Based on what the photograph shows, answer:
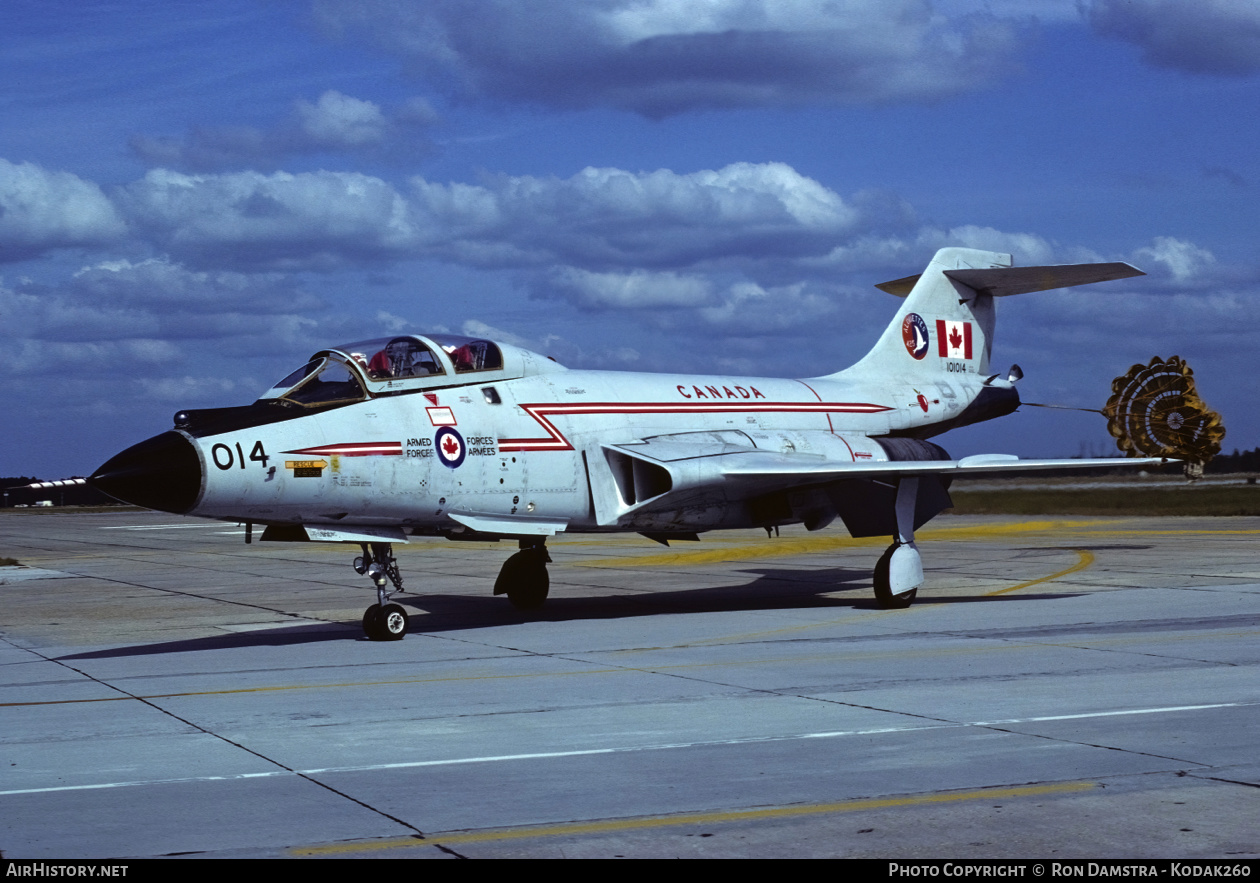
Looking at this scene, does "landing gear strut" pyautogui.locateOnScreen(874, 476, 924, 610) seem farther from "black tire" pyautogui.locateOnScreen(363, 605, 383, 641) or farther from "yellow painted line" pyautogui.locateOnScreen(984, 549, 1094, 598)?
"black tire" pyautogui.locateOnScreen(363, 605, 383, 641)

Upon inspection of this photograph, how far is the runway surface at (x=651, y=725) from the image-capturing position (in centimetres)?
574

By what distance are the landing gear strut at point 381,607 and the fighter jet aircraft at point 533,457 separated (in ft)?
0.07

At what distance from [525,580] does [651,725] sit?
8474 millimetres

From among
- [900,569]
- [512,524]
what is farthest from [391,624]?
[900,569]

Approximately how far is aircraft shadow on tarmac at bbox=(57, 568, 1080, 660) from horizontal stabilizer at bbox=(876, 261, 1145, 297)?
4.80 metres

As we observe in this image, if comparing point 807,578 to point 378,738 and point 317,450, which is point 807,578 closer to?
point 317,450

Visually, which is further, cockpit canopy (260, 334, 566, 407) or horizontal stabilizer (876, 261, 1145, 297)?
horizontal stabilizer (876, 261, 1145, 297)

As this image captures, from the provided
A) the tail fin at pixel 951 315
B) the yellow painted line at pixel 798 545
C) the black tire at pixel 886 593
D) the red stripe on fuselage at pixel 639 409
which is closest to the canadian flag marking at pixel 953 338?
the tail fin at pixel 951 315

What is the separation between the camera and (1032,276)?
773 inches

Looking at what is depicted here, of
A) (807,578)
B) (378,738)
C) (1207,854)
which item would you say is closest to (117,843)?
(378,738)

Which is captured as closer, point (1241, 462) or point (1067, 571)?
point (1067, 571)

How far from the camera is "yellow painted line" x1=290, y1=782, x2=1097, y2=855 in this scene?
18.3 feet

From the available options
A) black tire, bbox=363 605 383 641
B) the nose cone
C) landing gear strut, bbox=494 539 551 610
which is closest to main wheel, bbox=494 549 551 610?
landing gear strut, bbox=494 539 551 610

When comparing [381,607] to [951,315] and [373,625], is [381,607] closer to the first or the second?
[373,625]
